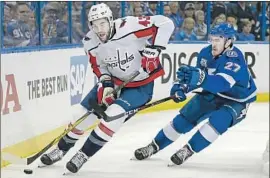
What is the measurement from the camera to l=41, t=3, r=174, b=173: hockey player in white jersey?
457 centimetres

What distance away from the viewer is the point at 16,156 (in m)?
4.62

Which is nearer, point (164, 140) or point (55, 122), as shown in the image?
point (164, 140)

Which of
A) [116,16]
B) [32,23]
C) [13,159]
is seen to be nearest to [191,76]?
[13,159]

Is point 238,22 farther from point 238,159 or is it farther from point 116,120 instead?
point 116,120

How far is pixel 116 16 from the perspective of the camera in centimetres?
720

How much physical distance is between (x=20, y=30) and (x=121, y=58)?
1.04 metres

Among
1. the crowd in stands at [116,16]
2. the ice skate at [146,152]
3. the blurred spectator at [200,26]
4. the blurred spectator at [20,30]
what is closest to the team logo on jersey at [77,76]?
the crowd in stands at [116,16]

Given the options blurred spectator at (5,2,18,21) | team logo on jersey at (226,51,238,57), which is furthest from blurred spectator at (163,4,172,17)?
team logo on jersey at (226,51,238,57)

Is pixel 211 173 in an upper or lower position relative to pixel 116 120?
lower

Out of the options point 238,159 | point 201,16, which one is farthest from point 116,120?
point 201,16

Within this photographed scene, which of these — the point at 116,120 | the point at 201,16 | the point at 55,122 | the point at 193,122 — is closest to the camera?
the point at 116,120

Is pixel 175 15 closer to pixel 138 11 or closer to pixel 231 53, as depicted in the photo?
pixel 138 11

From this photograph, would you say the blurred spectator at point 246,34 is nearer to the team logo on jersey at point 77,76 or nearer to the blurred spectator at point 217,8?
the blurred spectator at point 217,8

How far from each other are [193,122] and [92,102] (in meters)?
0.63
